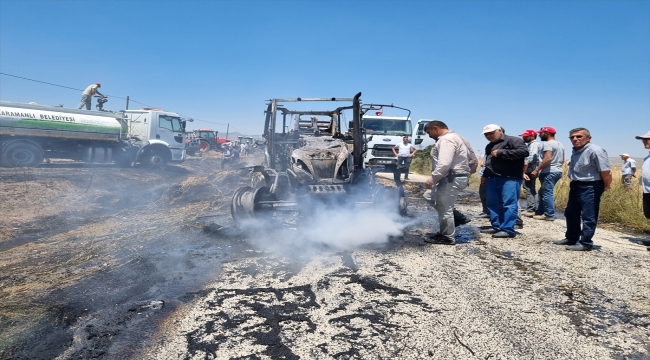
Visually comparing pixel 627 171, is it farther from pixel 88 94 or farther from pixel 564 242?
pixel 88 94

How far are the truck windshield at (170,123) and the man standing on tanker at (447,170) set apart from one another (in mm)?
14815

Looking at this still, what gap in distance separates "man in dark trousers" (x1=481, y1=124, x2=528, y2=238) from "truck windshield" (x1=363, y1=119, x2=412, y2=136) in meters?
9.13

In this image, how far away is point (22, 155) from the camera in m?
13.4

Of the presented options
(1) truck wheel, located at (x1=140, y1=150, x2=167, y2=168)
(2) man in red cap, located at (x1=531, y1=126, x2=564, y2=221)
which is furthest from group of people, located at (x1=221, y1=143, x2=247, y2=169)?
(2) man in red cap, located at (x1=531, y1=126, x2=564, y2=221)

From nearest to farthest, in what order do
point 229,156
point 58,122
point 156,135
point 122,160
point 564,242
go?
point 564,242 → point 58,122 → point 122,160 → point 156,135 → point 229,156

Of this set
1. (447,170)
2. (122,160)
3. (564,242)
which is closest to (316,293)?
(447,170)

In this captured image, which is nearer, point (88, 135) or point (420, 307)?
point (420, 307)

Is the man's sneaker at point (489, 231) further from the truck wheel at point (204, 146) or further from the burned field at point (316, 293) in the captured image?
the truck wheel at point (204, 146)

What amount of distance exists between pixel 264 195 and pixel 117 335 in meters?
3.70

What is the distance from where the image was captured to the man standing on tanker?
17.0ft

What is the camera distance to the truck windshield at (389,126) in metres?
15.1

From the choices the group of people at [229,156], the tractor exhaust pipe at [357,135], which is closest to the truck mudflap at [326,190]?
the tractor exhaust pipe at [357,135]

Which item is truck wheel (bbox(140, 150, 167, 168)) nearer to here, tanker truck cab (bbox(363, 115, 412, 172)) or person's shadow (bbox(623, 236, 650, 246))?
tanker truck cab (bbox(363, 115, 412, 172))

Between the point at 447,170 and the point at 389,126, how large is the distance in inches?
405
